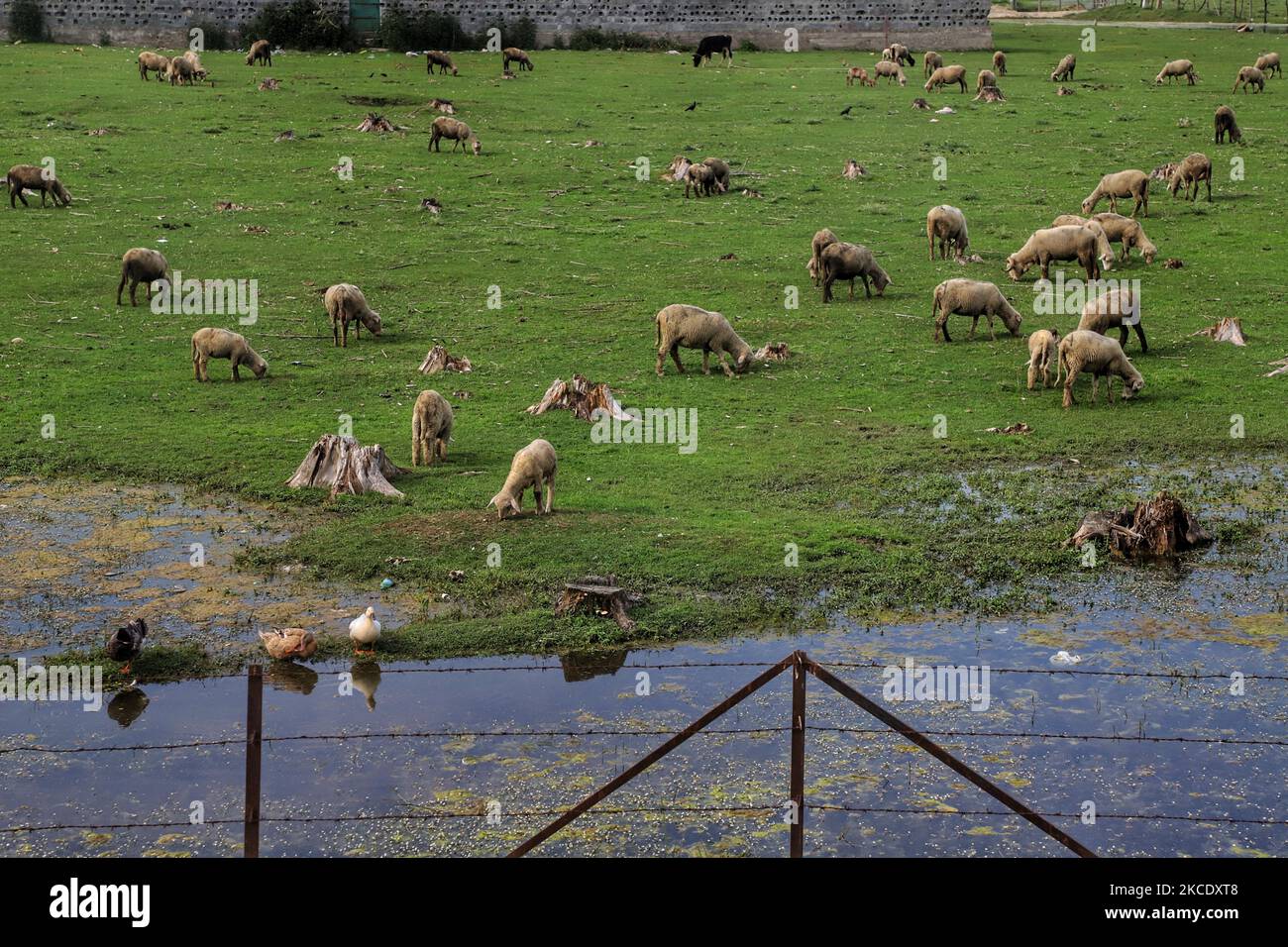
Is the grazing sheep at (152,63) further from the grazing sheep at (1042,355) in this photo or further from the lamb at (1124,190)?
the grazing sheep at (1042,355)

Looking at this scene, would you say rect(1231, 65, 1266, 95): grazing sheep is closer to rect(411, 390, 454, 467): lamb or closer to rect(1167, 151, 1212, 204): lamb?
rect(1167, 151, 1212, 204): lamb

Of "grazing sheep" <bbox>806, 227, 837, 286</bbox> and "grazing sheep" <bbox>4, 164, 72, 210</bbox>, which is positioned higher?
"grazing sheep" <bbox>4, 164, 72, 210</bbox>

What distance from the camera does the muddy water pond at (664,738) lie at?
13789 millimetres

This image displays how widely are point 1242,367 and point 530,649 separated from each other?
16.9 m

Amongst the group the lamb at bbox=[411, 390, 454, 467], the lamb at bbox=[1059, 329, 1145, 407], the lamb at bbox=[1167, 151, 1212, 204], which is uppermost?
the lamb at bbox=[1167, 151, 1212, 204]

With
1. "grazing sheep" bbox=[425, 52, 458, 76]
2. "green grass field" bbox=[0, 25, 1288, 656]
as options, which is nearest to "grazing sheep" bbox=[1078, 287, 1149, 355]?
"green grass field" bbox=[0, 25, 1288, 656]

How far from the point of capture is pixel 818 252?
3547cm

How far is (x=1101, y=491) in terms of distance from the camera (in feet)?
74.8

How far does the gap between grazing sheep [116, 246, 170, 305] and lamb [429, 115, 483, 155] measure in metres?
15.6

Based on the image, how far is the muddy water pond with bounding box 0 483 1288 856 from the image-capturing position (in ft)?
45.2

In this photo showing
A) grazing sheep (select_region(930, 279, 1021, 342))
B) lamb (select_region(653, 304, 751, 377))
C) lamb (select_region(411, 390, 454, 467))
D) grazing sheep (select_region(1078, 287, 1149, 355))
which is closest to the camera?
lamb (select_region(411, 390, 454, 467))

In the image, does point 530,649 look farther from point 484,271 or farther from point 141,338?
point 484,271

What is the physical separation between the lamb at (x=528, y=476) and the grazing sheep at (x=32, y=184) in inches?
1014

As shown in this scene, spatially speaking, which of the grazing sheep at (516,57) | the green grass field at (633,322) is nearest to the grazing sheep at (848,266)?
the green grass field at (633,322)
